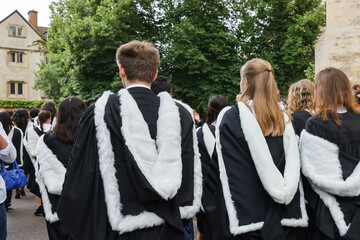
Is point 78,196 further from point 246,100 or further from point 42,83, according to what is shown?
point 42,83

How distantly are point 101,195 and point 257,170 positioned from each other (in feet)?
3.78

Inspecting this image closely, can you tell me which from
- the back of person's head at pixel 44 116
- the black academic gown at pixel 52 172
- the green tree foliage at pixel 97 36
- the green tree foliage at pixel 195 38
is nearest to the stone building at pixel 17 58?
the green tree foliage at pixel 195 38

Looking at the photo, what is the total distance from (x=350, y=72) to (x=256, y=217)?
10.5 metres

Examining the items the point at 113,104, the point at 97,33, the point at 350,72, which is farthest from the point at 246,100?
the point at 97,33

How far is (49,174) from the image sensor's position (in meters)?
3.73

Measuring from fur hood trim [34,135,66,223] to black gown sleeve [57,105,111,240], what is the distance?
135 cm

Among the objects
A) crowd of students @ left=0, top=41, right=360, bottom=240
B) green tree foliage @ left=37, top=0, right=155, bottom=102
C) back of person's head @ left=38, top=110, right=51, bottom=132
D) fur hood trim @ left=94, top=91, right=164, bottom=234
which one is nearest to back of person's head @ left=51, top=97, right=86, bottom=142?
crowd of students @ left=0, top=41, right=360, bottom=240

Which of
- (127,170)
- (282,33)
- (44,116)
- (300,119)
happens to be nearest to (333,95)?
(300,119)

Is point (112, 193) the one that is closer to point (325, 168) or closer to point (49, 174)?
point (49, 174)

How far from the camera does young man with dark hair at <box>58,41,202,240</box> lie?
233 centimetres

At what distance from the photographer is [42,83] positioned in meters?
30.2

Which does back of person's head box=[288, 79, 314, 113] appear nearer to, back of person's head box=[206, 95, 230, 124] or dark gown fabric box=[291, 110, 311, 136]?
dark gown fabric box=[291, 110, 311, 136]

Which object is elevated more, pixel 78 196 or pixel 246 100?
pixel 246 100

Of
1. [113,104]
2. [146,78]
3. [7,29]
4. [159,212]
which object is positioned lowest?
[159,212]
